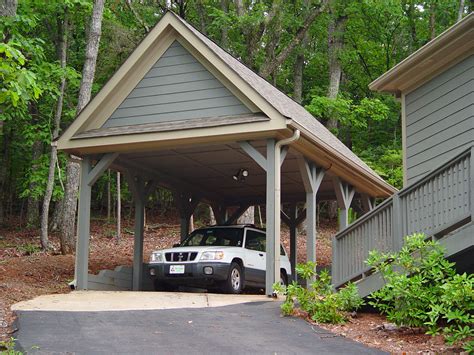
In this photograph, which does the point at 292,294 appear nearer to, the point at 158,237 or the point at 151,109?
the point at 151,109

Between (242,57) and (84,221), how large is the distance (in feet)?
63.2

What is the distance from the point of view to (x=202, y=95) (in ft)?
44.0

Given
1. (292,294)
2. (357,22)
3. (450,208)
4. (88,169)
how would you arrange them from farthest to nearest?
(357,22) < (88,169) < (292,294) < (450,208)

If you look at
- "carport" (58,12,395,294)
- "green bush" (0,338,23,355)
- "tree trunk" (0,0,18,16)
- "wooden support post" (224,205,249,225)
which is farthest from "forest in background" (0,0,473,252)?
"green bush" (0,338,23,355)

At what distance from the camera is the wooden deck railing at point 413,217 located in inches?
357

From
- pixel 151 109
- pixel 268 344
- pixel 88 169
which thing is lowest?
pixel 268 344

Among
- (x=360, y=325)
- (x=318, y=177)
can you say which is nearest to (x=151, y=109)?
(x=318, y=177)

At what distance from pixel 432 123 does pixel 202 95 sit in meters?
4.66

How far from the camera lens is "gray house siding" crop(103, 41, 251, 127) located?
13.3 meters

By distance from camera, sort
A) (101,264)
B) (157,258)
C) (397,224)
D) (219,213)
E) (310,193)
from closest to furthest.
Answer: (397,224)
(157,258)
(310,193)
(101,264)
(219,213)

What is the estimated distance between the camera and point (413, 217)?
10055mm

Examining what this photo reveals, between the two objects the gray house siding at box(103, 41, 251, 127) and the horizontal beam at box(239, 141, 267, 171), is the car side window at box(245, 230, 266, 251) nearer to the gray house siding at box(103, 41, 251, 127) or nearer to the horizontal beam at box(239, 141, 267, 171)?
the horizontal beam at box(239, 141, 267, 171)

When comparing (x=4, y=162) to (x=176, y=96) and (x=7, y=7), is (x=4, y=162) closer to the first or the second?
(x=7, y=7)

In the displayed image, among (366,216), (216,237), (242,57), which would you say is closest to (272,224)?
(366,216)
